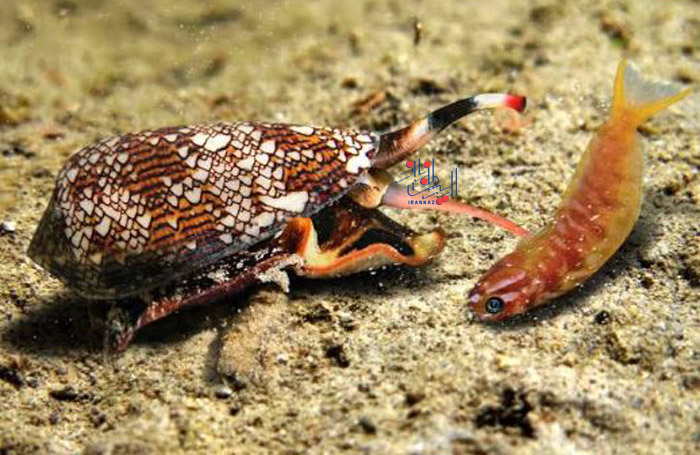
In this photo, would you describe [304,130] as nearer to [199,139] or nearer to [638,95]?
[199,139]

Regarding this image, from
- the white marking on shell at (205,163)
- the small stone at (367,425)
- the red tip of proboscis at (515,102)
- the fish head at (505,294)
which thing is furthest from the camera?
the red tip of proboscis at (515,102)

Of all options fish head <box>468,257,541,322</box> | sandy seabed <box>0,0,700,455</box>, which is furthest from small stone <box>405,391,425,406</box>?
fish head <box>468,257,541,322</box>

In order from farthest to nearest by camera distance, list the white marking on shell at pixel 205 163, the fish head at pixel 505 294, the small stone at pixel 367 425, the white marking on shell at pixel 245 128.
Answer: the white marking on shell at pixel 245 128 < the white marking on shell at pixel 205 163 < the fish head at pixel 505 294 < the small stone at pixel 367 425

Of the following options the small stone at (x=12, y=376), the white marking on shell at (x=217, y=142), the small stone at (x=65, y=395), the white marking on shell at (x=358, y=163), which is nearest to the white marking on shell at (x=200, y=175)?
the white marking on shell at (x=217, y=142)

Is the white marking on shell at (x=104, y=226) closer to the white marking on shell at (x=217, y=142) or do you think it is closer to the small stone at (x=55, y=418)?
the white marking on shell at (x=217, y=142)

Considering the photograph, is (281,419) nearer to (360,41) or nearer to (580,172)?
(580,172)

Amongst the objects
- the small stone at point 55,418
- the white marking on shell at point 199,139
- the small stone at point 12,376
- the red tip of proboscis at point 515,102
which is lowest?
the small stone at point 55,418

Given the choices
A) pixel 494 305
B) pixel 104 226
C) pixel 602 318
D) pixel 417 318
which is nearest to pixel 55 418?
pixel 104 226
